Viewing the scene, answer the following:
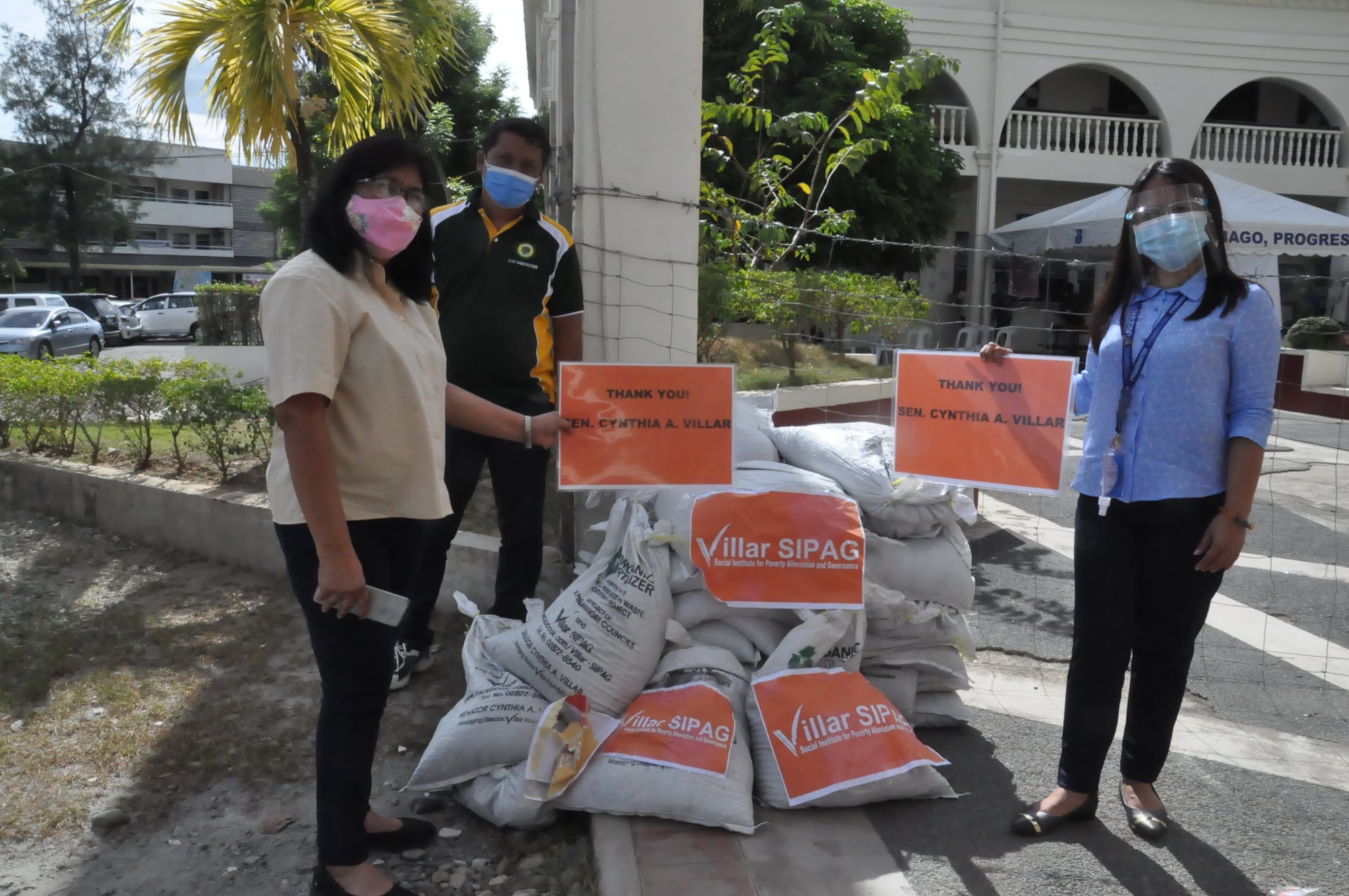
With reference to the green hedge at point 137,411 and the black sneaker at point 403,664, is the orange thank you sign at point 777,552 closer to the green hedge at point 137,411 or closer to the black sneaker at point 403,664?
the black sneaker at point 403,664

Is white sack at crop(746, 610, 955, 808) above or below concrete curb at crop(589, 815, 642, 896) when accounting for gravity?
above

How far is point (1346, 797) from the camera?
308 cm

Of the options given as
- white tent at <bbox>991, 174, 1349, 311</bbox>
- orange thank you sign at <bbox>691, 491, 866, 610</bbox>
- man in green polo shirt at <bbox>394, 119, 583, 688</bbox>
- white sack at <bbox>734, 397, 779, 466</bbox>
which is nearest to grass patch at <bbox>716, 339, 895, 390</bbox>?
white sack at <bbox>734, 397, 779, 466</bbox>

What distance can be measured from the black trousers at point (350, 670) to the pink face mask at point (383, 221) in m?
0.62

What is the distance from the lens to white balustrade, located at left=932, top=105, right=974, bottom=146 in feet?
64.0

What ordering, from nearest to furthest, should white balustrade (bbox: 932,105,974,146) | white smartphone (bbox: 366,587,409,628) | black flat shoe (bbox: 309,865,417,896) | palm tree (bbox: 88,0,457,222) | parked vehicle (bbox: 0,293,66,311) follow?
1. white smartphone (bbox: 366,587,409,628)
2. black flat shoe (bbox: 309,865,417,896)
3. palm tree (bbox: 88,0,457,222)
4. white balustrade (bbox: 932,105,974,146)
5. parked vehicle (bbox: 0,293,66,311)

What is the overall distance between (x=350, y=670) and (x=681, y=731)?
93 centimetres

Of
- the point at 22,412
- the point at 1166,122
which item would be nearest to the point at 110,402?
the point at 22,412

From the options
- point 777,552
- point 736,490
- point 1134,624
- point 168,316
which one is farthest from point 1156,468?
point 168,316

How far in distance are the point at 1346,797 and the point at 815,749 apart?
1.62 metres

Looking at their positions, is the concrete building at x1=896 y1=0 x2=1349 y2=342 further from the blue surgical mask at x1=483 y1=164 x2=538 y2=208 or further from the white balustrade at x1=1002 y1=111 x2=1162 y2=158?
the blue surgical mask at x1=483 y1=164 x2=538 y2=208

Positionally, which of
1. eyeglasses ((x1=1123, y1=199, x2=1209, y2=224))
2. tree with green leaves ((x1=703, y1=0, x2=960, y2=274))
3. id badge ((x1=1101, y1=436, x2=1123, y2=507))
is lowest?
id badge ((x1=1101, y1=436, x2=1123, y2=507))

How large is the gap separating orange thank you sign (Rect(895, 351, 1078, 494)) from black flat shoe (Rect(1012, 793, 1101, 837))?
0.88 metres

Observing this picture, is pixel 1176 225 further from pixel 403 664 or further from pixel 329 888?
pixel 403 664
